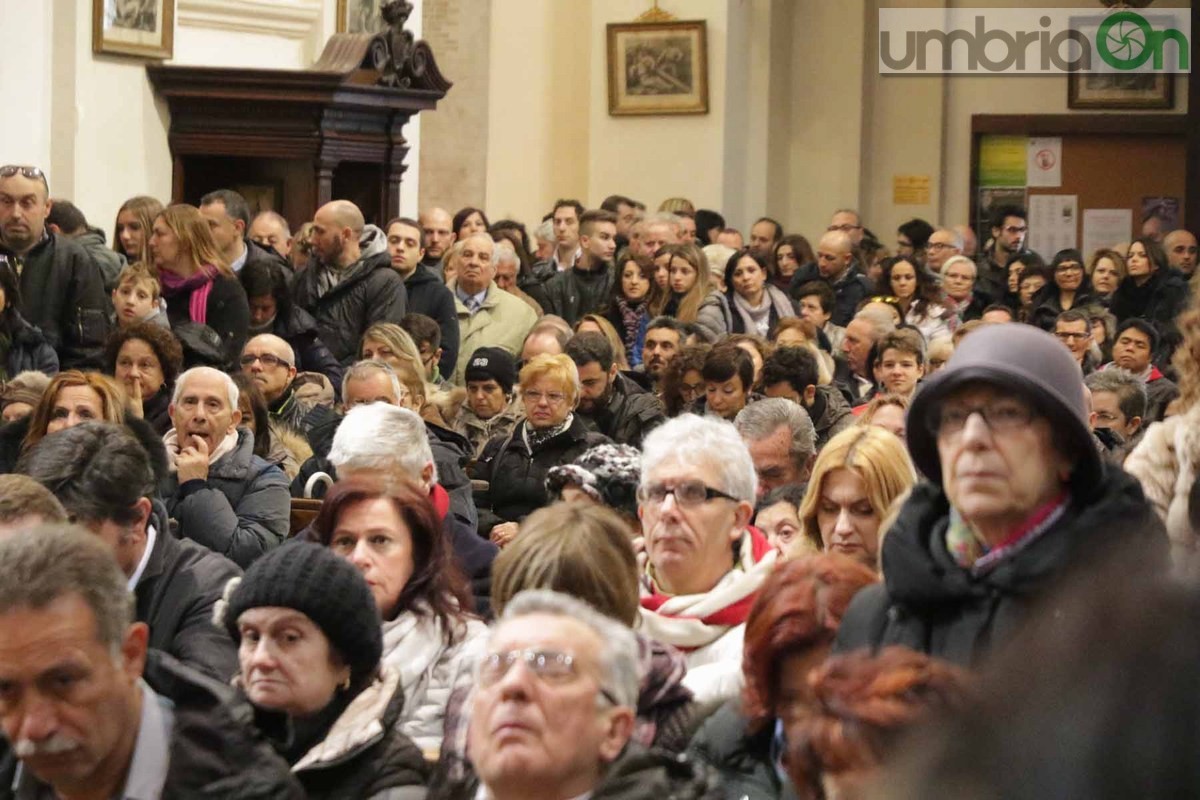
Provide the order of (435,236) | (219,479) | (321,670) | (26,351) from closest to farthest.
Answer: (321,670), (219,479), (26,351), (435,236)

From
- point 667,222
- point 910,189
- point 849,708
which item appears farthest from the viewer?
point 910,189

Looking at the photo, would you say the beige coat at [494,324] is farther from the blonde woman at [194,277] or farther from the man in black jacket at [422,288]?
the blonde woman at [194,277]

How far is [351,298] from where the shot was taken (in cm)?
979

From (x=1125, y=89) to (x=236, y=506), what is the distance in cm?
1528

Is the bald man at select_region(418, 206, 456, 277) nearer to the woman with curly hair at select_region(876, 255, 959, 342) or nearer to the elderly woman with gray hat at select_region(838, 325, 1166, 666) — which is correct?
the woman with curly hair at select_region(876, 255, 959, 342)

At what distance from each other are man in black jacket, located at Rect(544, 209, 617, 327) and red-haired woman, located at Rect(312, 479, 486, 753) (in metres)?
7.87

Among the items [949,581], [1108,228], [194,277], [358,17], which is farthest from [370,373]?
[1108,228]

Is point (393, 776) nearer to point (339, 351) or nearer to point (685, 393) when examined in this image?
point (685, 393)

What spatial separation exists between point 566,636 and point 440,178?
15.8m

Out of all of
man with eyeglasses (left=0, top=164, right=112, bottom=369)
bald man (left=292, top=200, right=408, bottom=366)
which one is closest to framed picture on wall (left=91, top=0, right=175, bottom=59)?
bald man (left=292, top=200, right=408, bottom=366)

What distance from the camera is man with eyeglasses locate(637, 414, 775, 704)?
12.1 ft

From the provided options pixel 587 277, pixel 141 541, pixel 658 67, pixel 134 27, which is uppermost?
pixel 658 67

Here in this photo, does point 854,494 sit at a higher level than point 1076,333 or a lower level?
lower

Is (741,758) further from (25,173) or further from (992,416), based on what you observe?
(25,173)
